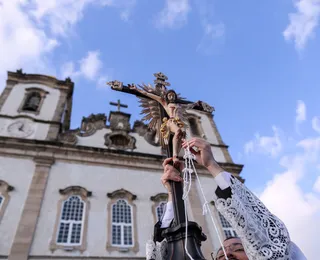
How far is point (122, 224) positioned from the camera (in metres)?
10.7

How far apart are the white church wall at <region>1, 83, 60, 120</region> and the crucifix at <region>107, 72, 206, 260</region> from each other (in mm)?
12817

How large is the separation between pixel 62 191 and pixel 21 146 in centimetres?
341

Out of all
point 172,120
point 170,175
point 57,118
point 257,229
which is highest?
point 57,118

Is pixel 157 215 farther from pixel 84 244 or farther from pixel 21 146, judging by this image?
pixel 21 146

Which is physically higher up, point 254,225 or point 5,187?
point 5,187

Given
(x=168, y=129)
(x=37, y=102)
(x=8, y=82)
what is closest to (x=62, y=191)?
(x=37, y=102)

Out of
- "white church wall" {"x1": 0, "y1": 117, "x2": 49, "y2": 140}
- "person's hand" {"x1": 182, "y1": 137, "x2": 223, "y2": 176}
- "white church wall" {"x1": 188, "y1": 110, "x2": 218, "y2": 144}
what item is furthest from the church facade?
"person's hand" {"x1": 182, "y1": 137, "x2": 223, "y2": 176}

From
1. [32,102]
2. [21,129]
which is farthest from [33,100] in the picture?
[21,129]

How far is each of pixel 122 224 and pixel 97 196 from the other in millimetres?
1731

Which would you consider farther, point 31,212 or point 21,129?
point 21,129

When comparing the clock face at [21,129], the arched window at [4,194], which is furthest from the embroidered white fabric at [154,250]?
the clock face at [21,129]

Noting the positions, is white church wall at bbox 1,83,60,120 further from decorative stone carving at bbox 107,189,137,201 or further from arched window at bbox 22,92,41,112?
decorative stone carving at bbox 107,189,137,201

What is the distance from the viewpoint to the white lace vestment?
165cm

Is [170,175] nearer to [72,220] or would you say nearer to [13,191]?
[72,220]
